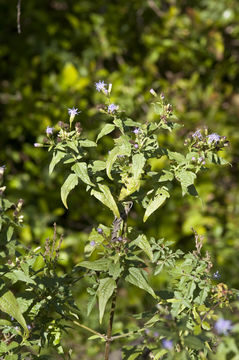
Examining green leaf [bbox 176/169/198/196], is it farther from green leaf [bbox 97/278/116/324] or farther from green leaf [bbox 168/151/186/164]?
green leaf [bbox 97/278/116/324]

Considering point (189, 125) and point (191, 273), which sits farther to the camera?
point (189, 125)

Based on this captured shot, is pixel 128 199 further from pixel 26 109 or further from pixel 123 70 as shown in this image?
pixel 123 70

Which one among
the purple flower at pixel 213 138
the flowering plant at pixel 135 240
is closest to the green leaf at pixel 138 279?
the flowering plant at pixel 135 240

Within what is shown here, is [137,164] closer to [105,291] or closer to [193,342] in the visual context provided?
[105,291]

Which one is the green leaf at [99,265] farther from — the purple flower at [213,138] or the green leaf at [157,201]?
the purple flower at [213,138]

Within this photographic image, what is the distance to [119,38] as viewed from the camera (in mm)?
5000

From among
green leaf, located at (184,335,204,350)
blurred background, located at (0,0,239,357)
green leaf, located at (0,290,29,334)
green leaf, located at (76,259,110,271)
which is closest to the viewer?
green leaf, located at (184,335,204,350)

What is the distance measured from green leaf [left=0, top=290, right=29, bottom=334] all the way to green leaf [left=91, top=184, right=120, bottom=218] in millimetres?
493

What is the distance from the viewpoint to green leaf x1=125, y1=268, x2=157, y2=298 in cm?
192

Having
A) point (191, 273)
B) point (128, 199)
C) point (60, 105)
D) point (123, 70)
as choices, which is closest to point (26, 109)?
point (60, 105)

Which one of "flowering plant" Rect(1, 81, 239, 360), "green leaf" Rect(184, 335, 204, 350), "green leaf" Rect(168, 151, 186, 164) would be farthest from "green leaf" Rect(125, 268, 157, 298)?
"green leaf" Rect(168, 151, 186, 164)

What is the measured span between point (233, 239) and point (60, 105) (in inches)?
75.8

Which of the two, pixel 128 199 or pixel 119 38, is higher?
pixel 119 38

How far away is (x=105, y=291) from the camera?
188 cm
